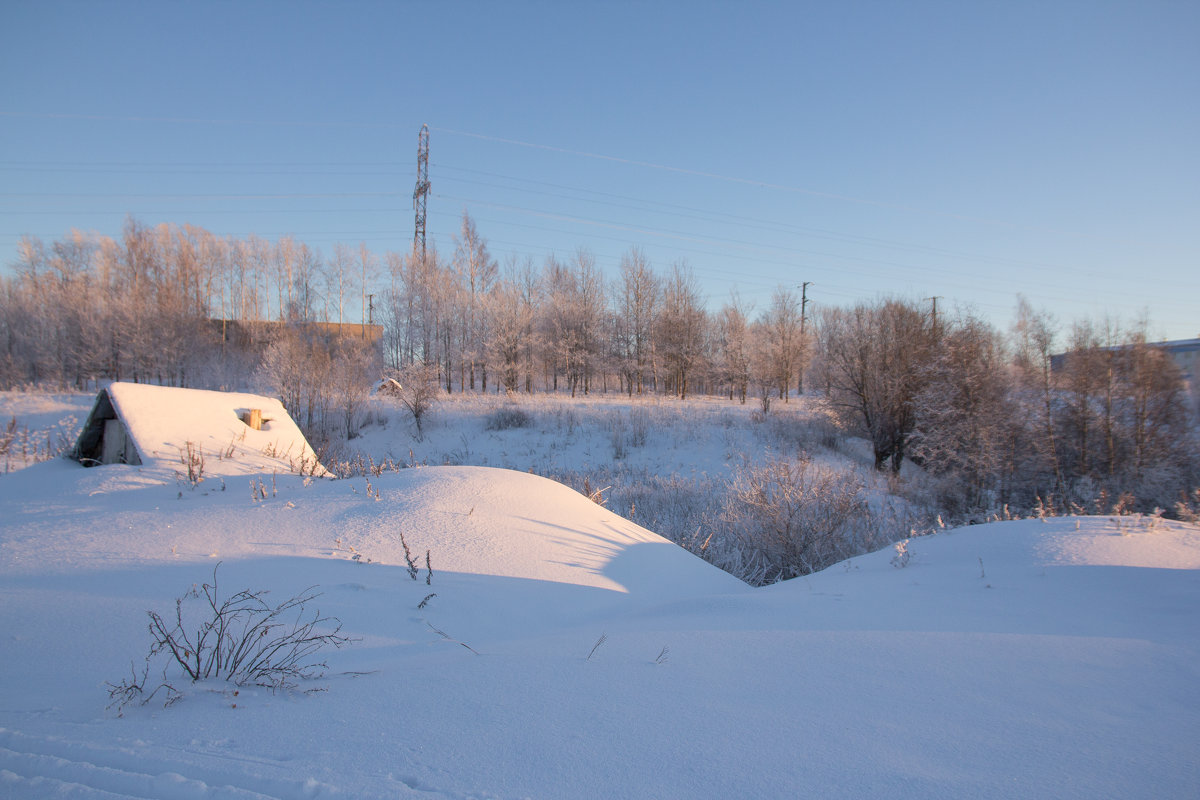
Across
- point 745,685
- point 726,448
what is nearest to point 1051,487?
→ point 726,448

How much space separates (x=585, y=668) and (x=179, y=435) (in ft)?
25.1

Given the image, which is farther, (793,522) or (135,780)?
(793,522)

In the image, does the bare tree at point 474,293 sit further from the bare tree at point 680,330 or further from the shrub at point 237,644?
the shrub at point 237,644

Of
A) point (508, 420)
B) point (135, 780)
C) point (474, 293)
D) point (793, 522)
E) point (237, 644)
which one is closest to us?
point (135, 780)

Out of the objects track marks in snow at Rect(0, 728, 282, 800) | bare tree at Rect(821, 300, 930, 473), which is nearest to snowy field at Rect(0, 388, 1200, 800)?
track marks in snow at Rect(0, 728, 282, 800)

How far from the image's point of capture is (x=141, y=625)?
264cm

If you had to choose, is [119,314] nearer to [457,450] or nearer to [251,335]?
[251,335]

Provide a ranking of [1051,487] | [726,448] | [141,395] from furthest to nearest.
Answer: [726,448]
[1051,487]
[141,395]

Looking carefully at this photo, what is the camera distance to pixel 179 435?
7.33 metres

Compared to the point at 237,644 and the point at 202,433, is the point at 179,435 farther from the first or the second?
the point at 237,644

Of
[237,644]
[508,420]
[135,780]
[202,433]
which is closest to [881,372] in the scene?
[508,420]

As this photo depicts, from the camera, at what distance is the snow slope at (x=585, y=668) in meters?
1.50

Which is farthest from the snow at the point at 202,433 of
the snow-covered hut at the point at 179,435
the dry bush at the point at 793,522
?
the dry bush at the point at 793,522

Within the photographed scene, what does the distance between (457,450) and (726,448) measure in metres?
10.3
